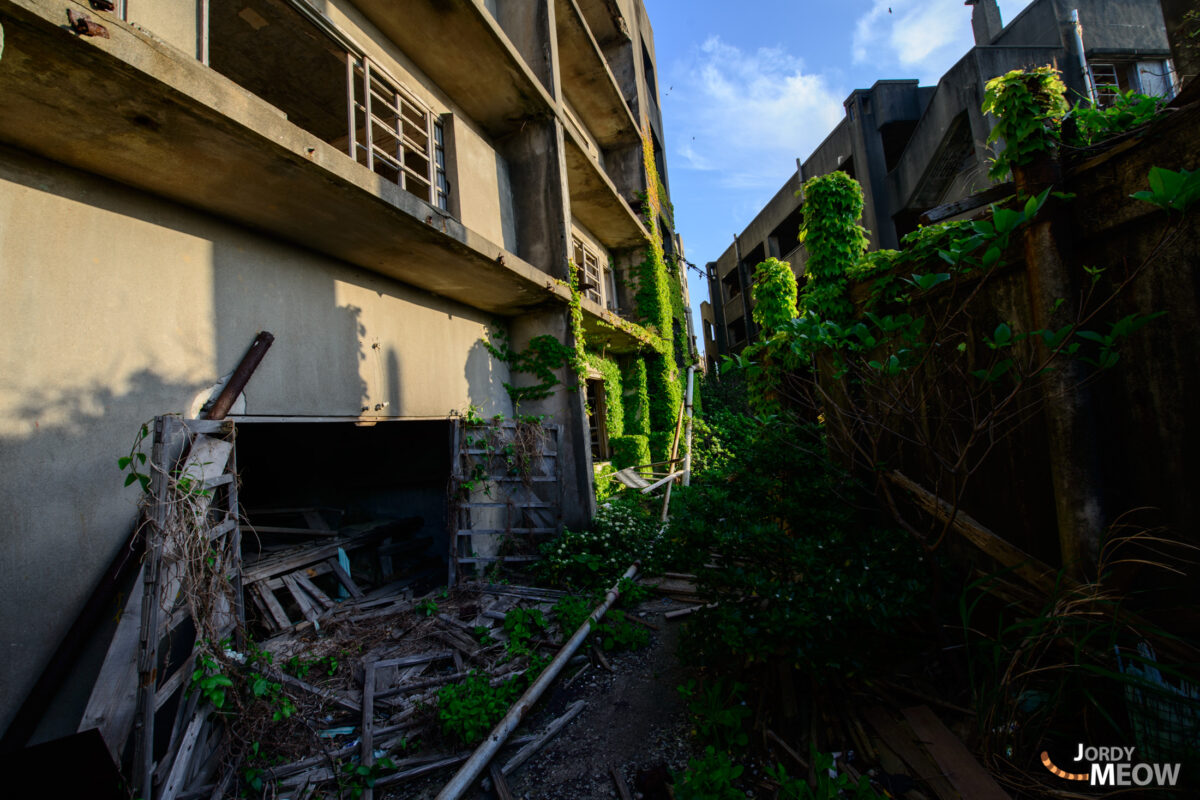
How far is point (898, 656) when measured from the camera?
3635 mm

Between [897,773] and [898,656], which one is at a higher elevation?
[898,656]

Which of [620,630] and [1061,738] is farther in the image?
[620,630]

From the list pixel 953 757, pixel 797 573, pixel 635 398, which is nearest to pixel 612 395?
pixel 635 398

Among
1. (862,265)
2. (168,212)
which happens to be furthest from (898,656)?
(168,212)

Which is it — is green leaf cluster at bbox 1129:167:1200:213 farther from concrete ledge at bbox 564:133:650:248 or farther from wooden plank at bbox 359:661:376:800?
concrete ledge at bbox 564:133:650:248

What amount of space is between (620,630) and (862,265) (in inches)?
168

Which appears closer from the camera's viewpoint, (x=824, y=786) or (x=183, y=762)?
(x=824, y=786)

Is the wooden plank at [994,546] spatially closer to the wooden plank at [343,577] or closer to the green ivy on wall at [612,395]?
the wooden plank at [343,577]

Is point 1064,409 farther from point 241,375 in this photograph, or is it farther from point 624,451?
point 624,451

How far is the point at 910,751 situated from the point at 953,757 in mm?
219

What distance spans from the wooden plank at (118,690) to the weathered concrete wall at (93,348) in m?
0.58

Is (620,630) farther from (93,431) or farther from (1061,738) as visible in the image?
(93,431)

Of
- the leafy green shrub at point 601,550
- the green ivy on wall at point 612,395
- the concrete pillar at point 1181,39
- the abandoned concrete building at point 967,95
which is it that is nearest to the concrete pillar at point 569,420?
the leafy green shrub at point 601,550

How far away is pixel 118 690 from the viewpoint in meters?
2.89
